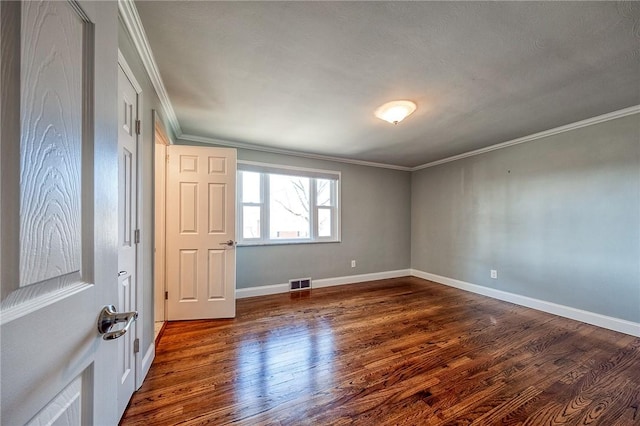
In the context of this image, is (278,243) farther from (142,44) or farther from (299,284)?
(142,44)

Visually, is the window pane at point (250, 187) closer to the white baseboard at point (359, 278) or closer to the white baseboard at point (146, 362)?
the white baseboard at point (359, 278)

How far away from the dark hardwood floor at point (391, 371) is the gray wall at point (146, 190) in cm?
41

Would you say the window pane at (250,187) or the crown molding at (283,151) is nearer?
the crown molding at (283,151)

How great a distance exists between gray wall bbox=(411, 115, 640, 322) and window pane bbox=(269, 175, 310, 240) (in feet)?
8.23

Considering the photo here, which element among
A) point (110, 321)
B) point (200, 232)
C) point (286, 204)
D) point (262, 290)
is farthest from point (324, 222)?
point (110, 321)

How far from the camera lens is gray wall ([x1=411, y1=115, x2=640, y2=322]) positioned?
2650 millimetres

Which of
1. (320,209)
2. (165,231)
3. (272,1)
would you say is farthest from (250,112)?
(320,209)

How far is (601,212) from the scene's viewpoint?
2.80m

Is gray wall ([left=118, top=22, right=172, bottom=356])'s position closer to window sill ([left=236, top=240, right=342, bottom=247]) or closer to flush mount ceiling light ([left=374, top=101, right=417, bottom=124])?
window sill ([left=236, top=240, right=342, bottom=247])

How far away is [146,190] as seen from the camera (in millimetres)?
1938

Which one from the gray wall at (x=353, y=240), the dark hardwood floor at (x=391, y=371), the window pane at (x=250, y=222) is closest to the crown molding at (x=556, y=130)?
the gray wall at (x=353, y=240)

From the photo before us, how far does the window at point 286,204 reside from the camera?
3867 millimetres

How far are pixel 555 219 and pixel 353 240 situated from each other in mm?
2793

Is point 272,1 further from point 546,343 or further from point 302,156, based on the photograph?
point 546,343
